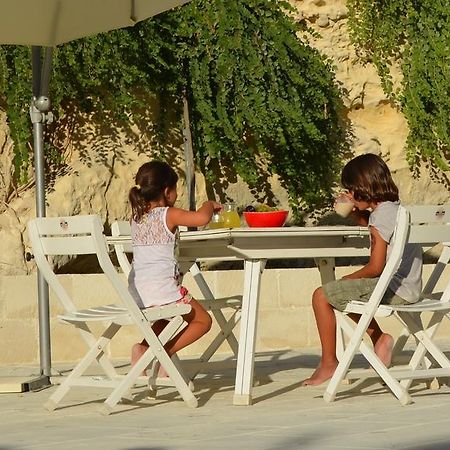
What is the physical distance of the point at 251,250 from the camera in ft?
18.7

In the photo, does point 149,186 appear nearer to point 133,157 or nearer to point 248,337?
point 248,337

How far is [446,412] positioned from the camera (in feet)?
17.0

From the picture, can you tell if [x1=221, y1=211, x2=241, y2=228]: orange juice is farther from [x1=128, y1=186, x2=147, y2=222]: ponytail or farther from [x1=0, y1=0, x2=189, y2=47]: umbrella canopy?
[x1=0, y1=0, x2=189, y2=47]: umbrella canopy

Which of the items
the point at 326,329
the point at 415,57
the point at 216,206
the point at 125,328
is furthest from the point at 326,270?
the point at 415,57

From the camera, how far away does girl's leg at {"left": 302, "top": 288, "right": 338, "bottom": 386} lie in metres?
6.00

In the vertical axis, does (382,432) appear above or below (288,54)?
below

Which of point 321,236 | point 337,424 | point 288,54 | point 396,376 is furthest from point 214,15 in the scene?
point 337,424

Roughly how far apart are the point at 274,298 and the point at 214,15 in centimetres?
234

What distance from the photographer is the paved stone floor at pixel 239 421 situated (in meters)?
4.41

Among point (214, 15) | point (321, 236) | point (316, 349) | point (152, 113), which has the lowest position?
point (316, 349)

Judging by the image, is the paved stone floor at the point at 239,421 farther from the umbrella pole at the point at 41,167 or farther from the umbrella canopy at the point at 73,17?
the umbrella canopy at the point at 73,17

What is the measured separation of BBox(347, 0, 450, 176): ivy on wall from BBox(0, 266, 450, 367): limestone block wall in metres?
2.04

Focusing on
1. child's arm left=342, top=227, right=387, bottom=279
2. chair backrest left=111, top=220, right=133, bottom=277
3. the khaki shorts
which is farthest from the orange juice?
child's arm left=342, top=227, right=387, bottom=279

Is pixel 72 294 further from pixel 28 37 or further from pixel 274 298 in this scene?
pixel 28 37
